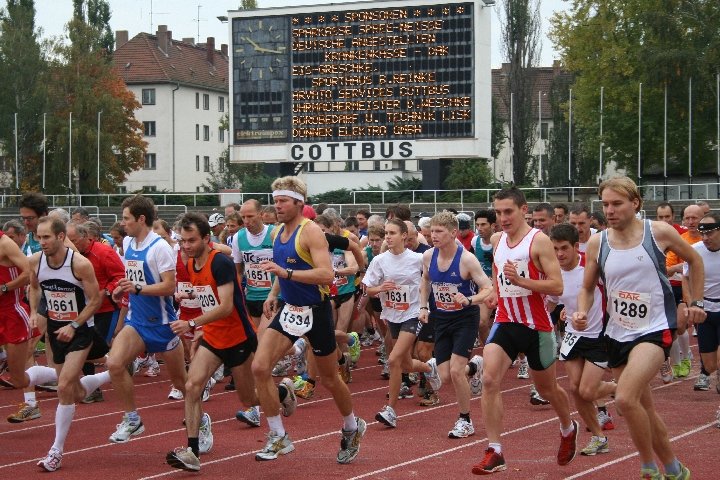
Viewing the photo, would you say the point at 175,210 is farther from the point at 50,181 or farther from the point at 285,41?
the point at 50,181

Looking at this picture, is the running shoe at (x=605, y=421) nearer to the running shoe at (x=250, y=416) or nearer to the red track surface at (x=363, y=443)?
the red track surface at (x=363, y=443)

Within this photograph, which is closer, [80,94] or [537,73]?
[537,73]

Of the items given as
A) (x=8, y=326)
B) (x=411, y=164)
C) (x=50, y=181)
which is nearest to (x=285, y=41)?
(x=411, y=164)

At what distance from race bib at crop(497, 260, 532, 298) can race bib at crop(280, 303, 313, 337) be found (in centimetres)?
148

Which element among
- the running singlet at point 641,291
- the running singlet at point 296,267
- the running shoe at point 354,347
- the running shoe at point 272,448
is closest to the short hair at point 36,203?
the running singlet at point 296,267

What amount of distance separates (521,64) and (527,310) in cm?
5035

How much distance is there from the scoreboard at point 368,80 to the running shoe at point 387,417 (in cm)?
2892

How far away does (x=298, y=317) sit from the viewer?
9.25 meters

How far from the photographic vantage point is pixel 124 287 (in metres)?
9.68

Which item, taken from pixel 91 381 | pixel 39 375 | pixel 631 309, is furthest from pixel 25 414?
pixel 631 309

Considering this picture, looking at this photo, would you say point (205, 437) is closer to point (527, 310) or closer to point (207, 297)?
point (207, 297)

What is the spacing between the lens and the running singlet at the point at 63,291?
1041 centimetres

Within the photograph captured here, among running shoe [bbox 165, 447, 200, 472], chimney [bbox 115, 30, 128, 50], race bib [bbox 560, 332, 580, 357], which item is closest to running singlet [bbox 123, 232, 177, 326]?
running shoe [bbox 165, 447, 200, 472]

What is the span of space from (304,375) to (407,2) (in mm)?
27031
